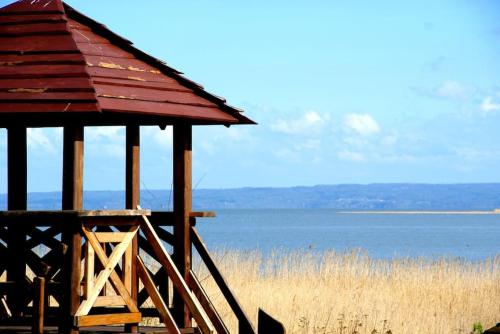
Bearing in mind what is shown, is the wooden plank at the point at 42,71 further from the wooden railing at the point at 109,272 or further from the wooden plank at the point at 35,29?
the wooden railing at the point at 109,272

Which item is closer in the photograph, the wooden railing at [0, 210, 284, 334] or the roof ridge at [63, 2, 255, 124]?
the wooden railing at [0, 210, 284, 334]

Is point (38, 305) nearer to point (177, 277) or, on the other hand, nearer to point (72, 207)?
point (72, 207)

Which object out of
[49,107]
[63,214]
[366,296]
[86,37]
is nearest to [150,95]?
[86,37]

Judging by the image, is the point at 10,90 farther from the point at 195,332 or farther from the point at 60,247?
the point at 195,332

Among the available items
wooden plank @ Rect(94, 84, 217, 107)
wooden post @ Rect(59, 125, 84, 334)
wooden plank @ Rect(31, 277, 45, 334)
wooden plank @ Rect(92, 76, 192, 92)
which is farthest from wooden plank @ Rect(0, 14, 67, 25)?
wooden plank @ Rect(31, 277, 45, 334)

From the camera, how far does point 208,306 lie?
12664 mm

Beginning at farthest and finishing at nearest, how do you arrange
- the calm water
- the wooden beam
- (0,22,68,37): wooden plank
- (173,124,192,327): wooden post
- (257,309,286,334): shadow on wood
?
1. the calm water
2. (173,124,192,327): wooden post
3. the wooden beam
4. (0,22,68,37): wooden plank
5. (257,309,286,334): shadow on wood

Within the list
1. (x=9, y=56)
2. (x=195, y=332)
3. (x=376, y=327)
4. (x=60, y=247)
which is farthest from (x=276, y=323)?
(x=376, y=327)

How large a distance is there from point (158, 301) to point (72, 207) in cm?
141

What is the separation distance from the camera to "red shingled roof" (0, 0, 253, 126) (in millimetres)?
11367

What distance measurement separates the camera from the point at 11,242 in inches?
515

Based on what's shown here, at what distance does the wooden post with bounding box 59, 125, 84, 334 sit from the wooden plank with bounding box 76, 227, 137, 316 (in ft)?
0.38

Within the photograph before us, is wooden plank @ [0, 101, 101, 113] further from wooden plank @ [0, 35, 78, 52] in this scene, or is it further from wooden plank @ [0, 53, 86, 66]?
wooden plank @ [0, 35, 78, 52]

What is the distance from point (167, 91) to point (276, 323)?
129 inches
